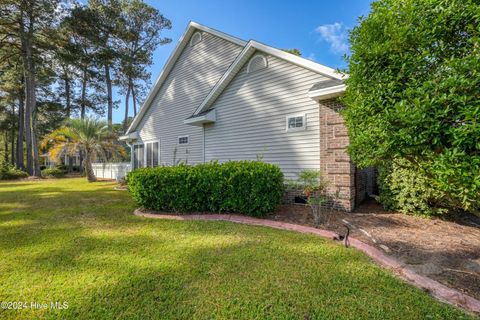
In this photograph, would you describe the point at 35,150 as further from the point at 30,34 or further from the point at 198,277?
the point at 198,277

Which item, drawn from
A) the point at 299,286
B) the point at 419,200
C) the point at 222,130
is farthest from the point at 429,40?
the point at 222,130

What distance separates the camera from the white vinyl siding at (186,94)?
10.9 meters

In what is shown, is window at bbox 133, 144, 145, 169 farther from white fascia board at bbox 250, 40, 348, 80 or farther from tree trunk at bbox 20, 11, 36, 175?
tree trunk at bbox 20, 11, 36, 175

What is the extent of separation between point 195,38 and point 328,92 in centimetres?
878

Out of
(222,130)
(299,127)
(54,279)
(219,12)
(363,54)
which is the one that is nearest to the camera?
(54,279)

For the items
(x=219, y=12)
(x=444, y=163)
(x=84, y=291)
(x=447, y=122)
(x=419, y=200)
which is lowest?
(x=84, y=291)

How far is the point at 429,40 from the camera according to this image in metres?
2.79

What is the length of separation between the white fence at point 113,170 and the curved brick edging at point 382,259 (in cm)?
1192

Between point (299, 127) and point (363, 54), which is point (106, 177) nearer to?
point (299, 127)

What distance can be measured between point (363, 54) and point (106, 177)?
2093cm

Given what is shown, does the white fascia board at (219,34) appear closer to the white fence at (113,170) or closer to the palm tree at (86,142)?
the palm tree at (86,142)

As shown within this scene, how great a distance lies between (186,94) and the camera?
484 inches

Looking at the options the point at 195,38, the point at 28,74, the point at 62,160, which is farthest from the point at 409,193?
the point at 62,160

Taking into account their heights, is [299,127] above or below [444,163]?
above
